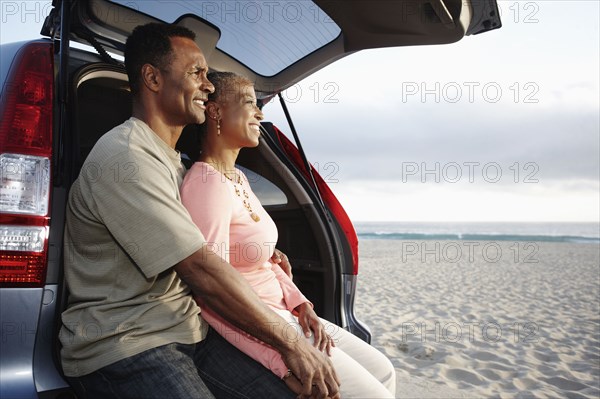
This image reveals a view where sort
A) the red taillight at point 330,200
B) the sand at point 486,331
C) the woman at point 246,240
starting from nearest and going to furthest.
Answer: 1. the woman at point 246,240
2. the red taillight at point 330,200
3. the sand at point 486,331

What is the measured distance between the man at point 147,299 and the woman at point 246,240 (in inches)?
3.3

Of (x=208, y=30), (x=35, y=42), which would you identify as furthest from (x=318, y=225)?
(x=35, y=42)

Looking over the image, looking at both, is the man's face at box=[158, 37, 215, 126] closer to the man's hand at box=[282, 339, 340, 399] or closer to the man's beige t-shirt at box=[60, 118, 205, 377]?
the man's beige t-shirt at box=[60, 118, 205, 377]

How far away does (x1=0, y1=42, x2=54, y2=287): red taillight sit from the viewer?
1.44 m

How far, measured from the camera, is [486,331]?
239 inches

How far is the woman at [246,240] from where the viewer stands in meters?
1.69

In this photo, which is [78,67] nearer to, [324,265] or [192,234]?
[192,234]

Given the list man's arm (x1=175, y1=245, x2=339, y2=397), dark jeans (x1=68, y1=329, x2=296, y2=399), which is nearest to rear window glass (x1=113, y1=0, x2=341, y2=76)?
man's arm (x1=175, y1=245, x2=339, y2=397)

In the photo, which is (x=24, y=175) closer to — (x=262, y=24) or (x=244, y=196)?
(x=244, y=196)

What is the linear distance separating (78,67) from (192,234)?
100 cm

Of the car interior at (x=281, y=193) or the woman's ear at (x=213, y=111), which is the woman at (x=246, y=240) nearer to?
the woman's ear at (x=213, y=111)

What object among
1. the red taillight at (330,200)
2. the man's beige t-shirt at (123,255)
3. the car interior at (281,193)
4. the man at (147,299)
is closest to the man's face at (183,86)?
the man at (147,299)

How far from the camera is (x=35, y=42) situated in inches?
68.0

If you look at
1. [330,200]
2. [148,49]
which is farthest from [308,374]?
[330,200]
